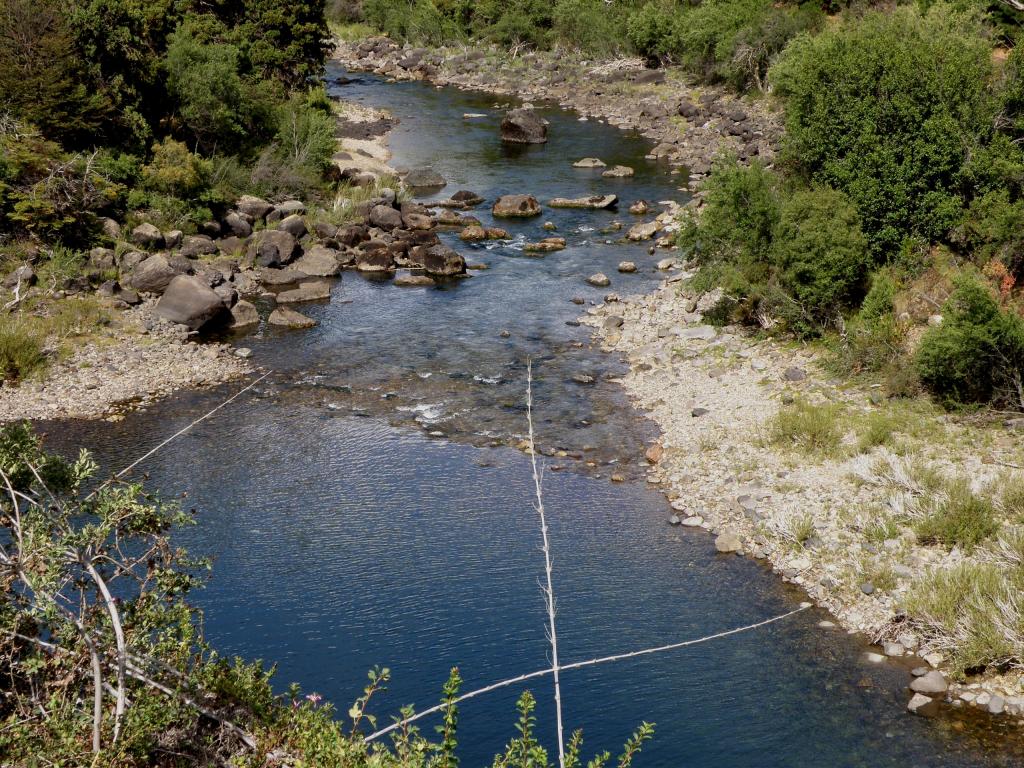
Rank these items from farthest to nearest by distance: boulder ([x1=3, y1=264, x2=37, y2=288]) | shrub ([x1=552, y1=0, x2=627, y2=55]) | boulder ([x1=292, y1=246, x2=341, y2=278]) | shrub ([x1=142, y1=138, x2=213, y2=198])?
shrub ([x1=552, y1=0, x2=627, y2=55]) → shrub ([x1=142, y1=138, x2=213, y2=198]) → boulder ([x1=292, y1=246, x2=341, y2=278]) → boulder ([x1=3, y1=264, x2=37, y2=288])

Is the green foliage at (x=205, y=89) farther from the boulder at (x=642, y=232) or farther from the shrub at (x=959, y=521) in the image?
the shrub at (x=959, y=521)

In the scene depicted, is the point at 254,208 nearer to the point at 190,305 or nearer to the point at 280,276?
the point at 280,276

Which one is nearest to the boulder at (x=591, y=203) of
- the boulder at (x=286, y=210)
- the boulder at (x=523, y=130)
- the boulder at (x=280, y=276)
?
the boulder at (x=286, y=210)

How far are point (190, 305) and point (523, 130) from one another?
28634 mm

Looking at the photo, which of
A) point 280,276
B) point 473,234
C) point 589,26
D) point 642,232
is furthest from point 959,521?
point 589,26

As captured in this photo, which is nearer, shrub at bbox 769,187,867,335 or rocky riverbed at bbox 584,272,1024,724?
rocky riverbed at bbox 584,272,1024,724

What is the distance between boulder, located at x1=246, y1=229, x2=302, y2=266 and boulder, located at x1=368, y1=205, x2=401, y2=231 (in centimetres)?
426

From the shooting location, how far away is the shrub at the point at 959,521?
16.6 meters

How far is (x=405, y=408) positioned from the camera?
945 inches

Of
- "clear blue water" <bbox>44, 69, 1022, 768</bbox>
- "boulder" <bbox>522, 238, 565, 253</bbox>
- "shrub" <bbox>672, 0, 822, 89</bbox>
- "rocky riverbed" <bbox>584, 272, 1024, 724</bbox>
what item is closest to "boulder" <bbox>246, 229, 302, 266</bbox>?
"clear blue water" <bbox>44, 69, 1022, 768</bbox>

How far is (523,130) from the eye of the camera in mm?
52531

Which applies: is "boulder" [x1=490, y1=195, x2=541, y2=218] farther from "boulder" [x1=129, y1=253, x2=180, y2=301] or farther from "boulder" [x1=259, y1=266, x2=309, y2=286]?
"boulder" [x1=129, y1=253, x2=180, y2=301]

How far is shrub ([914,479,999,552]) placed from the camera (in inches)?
652

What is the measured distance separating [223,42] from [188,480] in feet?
102
